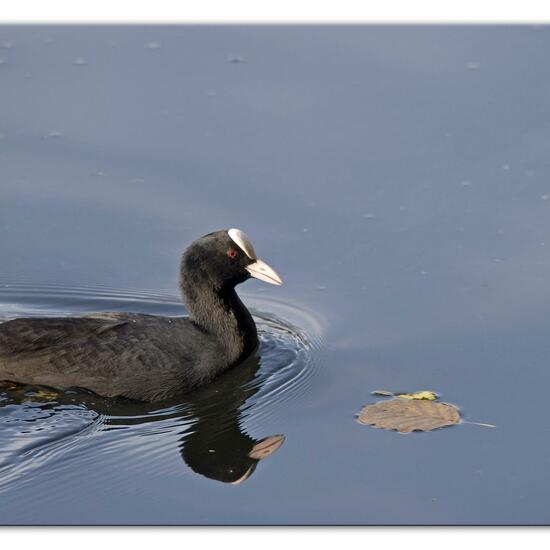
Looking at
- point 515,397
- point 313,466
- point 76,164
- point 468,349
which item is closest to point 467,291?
point 468,349

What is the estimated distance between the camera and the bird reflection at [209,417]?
31.0ft

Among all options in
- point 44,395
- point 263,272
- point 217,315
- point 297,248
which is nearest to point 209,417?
point 217,315

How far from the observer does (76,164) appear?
12.9 meters

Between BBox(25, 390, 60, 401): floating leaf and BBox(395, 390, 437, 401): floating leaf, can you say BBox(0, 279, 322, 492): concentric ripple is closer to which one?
BBox(25, 390, 60, 401): floating leaf

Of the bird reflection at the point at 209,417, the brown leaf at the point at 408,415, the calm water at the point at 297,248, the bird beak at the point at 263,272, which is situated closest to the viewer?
the calm water at the point at 297,248

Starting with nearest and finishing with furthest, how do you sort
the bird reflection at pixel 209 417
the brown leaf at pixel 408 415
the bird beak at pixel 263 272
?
the bird reflection at pixel 209 417 → the brown leaf at pixel 408 415 → the bird beak at pixel 263 272

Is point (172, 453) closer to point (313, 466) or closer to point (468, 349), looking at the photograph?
point (313, 466)

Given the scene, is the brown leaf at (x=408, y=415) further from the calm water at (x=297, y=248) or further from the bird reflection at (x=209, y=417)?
the bird reflection at (x=209, y=417)

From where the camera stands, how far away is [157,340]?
1041 centimetres

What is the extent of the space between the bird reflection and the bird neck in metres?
0.22

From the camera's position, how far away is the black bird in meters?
10.2

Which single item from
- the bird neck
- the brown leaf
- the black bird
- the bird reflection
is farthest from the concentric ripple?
the brown leaf

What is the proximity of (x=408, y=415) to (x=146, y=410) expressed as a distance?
180 centimetres

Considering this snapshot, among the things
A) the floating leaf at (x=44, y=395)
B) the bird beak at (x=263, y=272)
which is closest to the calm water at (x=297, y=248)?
the floating leaf at (x=44, y=395)
